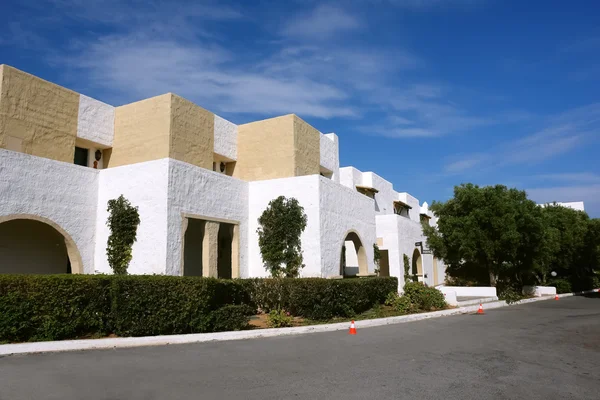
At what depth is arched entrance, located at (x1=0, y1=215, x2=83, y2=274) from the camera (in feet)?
47.5

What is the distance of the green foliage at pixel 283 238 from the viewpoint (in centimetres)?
Result: 1722

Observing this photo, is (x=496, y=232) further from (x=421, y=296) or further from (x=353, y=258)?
(x=421, y=296)

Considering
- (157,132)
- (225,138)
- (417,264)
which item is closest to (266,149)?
(225,138)

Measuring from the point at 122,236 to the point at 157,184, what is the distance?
2165 millimetres

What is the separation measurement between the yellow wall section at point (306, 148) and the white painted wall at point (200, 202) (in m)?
3.23

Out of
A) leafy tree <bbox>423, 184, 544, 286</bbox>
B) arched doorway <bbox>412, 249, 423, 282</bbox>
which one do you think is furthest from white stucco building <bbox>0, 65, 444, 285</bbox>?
arched doorway <bbox>412, 249, 423, 282</bbox>

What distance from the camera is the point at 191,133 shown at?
18.5 meters

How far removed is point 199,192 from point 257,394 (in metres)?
11.1

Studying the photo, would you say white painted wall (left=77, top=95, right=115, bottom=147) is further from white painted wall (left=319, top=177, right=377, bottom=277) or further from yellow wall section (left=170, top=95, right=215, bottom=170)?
white painted wall (left=319, top=177, right=377, bottom=277)

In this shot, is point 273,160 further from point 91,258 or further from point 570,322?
point 570,322

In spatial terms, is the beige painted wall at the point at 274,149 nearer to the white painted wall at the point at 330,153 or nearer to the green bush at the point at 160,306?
the white painted wall at the point at 330,153

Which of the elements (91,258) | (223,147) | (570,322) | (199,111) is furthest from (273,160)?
(570,322)

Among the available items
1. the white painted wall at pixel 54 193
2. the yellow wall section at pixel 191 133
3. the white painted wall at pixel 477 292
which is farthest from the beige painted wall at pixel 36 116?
the white painted wall at pixel 477 292

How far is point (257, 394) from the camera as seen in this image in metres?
5.62
